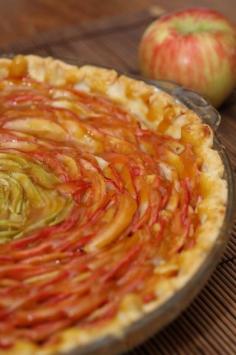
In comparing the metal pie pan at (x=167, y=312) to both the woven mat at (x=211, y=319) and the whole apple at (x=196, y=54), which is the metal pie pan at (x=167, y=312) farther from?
the whole apple at (x=196, y=54)

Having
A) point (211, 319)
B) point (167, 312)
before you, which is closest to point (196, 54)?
point (211, 319)

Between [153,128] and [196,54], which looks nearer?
[153,128]

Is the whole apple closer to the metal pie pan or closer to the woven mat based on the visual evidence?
the woven mat

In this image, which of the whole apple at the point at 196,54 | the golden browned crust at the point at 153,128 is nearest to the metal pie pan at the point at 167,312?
the golden browned crust at the point at 153,128

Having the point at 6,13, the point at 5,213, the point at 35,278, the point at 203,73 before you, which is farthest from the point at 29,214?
the point at 6,13

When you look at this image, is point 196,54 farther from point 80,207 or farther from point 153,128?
point 80,207
